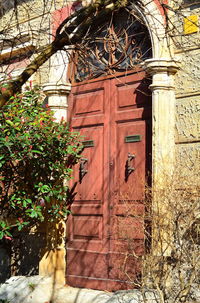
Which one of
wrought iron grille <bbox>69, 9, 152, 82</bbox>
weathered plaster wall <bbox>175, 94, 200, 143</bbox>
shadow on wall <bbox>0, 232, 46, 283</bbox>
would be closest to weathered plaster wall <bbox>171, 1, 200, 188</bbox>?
weathered plaster wall <bbox>175, 94, 200, 143</bbox>

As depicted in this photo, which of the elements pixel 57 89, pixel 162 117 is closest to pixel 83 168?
pixel 57 89

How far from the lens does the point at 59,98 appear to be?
8367mm

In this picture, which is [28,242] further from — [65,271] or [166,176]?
[166,176]

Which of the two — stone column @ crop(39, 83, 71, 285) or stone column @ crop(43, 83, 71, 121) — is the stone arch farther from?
stone column @ crop(39, 83, 71, 285)

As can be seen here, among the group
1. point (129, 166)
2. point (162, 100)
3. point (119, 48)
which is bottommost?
point (129, 166)

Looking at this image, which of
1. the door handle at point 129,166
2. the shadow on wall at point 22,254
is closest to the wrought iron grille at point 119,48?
the door handle at point 129,166

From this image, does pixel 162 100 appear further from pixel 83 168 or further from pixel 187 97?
pixel 83 168

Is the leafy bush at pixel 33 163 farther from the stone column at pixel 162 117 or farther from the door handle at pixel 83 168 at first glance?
the stone column at pixel 162 117

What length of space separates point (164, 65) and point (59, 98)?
194 cm

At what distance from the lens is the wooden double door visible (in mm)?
7215

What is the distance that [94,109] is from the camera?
26.3 ft

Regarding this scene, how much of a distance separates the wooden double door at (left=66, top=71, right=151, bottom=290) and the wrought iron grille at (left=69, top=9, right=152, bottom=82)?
18cm

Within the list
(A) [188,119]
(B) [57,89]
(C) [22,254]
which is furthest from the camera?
(C) [22,254]

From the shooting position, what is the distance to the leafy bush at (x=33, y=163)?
7.37 m
